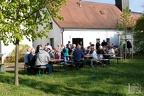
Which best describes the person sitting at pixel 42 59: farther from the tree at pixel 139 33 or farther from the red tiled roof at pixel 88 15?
the tree at pixel 139 33

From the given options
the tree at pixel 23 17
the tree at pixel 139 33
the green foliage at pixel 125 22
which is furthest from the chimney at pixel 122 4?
the tree at pixel 23 17

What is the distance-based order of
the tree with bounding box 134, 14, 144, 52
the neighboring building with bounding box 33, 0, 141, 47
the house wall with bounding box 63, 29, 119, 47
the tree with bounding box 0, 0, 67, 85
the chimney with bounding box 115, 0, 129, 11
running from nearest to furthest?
the tree with bounding box 0, 0, 67, 85
the neighboring building with bounding box 33, 0, 141, 47
the house wall with bounding box 63, 29, 119, 47
the tree with bounding box 134, 14, 144, 52
the chimney with bounding box 115, 0, 129, 11

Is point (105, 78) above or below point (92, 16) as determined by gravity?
below

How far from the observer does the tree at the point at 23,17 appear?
9.70m

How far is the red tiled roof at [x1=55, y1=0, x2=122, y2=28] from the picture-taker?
31.2 m

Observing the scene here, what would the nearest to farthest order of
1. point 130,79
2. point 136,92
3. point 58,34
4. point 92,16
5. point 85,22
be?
point 136,92 < point 130,79 < point 58,34 < point 85,22 < point 92,16

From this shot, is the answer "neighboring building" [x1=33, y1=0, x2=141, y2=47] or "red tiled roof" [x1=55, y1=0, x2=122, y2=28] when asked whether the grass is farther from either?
"red tiled roof" [x1=55, y1=0, x2=122, y2=28]

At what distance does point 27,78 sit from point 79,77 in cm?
248

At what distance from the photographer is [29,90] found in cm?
1013

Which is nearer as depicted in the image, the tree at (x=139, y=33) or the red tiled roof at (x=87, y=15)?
the tree at (x=139, y=33)

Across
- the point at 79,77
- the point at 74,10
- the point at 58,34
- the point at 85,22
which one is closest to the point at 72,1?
the point at 74,10

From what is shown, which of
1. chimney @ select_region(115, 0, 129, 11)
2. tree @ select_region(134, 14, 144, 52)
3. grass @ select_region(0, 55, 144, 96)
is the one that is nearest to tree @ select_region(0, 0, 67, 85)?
grass @ select_region(0, 55, 144, 96)

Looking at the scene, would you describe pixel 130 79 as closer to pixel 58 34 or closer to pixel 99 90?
pixel 99 90

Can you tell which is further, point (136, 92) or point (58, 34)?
point (58, 34)
